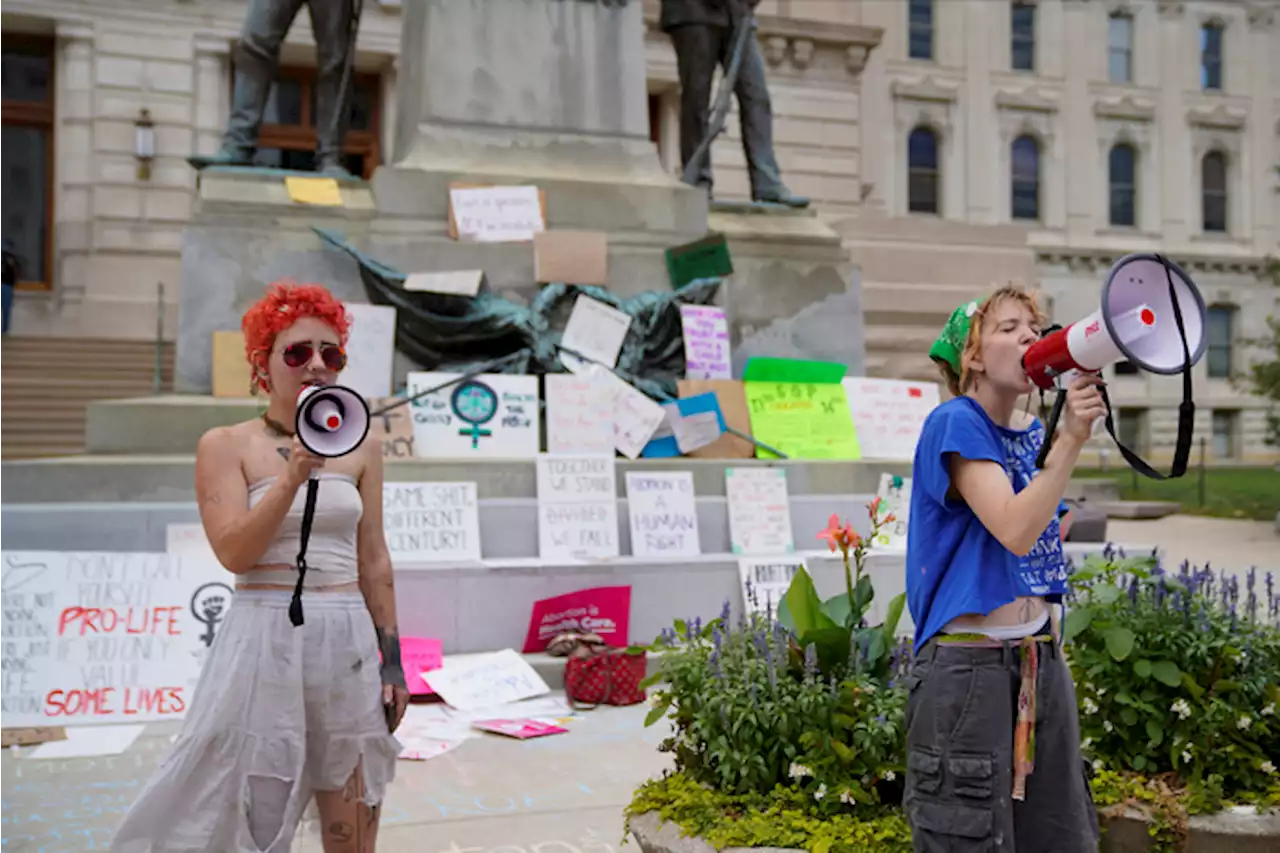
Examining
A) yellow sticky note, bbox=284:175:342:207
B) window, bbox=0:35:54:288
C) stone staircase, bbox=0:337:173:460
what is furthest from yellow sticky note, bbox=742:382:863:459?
window, bbox=0:35:54:288

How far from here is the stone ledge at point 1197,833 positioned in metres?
3.21

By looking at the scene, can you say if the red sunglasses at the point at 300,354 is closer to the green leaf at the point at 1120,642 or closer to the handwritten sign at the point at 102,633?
the green leaf at the point at 1120,642

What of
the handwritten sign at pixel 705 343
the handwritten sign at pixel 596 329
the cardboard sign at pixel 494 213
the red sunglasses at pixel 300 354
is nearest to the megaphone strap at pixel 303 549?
the red sunglasses at pixel 300 354

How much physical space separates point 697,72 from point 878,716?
8.27m

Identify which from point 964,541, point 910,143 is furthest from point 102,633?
point 910,143

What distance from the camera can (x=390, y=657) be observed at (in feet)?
9.32

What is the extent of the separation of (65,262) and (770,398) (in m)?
17.1

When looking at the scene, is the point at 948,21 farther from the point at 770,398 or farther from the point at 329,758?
the point at 329,758

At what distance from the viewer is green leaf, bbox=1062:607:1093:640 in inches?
145

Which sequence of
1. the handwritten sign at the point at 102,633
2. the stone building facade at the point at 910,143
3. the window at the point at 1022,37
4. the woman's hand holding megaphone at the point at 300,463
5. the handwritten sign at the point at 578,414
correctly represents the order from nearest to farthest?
the woman's hand holding megaphone at the point at 300,463, the handwritten sign at the point at 102,633, the handwritten sign at the point at 578,414, the stone building facade at the point at 910,143, the window at the point at 1022,37

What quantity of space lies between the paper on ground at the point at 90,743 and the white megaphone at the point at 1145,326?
14.1 ft

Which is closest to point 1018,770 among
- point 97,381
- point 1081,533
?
point 1081,533

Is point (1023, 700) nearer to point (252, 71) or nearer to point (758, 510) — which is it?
point (758, 510)

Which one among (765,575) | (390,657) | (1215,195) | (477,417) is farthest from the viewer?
(1215,195)
